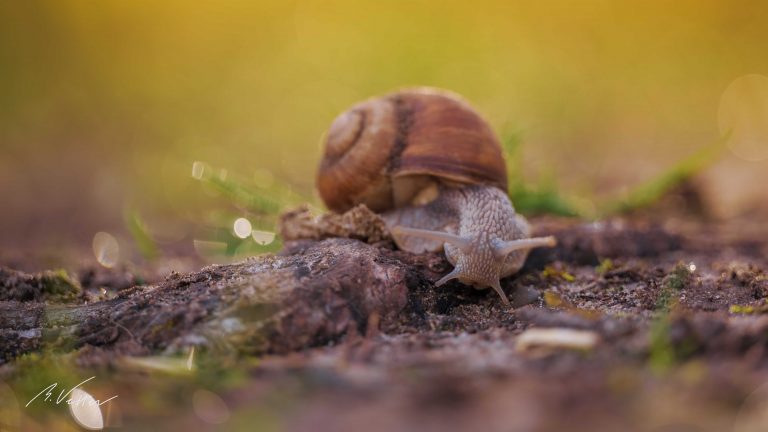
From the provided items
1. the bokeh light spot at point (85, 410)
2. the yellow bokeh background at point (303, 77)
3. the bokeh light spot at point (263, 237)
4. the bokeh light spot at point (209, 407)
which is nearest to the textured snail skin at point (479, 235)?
the bokeh light spot at point (263, 237)

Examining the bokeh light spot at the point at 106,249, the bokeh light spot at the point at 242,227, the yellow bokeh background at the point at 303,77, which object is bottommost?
the bokeh light spot at the point at 242,227

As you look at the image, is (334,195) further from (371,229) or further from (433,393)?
(433,393)

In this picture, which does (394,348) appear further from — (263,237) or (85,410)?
(263,237)

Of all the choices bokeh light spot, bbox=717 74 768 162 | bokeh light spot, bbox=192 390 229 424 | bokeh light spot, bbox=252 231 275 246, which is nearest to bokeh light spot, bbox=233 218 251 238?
bokeh light spot, bbox=252 231 275 246

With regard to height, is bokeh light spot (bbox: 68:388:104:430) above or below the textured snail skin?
below

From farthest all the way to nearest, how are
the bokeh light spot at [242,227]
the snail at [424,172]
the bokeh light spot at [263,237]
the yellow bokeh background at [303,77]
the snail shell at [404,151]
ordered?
the yellow bokeh background at [303,77] → the bokeh light spot at [242,227] → the bokeh light spot at [263,237] → the snail shell at [404,151] → the snail at [424,172]

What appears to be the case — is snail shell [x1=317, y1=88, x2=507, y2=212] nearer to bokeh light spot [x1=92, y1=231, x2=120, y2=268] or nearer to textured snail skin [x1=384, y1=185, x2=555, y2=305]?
textured snail skin [x1=384, y1=185, x2=555, y2=305]

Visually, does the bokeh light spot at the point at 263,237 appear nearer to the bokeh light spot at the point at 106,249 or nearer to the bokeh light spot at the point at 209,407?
the bokeh light spot at the point at 106,249
